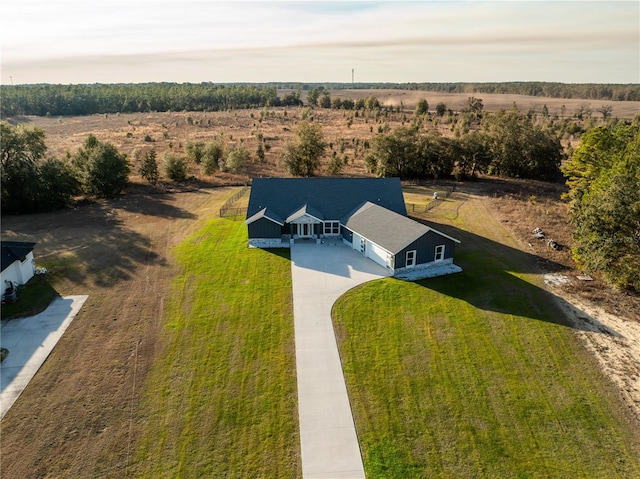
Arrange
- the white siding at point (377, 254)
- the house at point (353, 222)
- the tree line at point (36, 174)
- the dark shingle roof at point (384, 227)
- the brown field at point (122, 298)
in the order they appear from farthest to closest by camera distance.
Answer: the tree line at point (36, 174) → the white siding at point (377, 254) → the house at point (353, 222) → the dark shingle roof at point (384, 227) → the brown field at point (122, 298)

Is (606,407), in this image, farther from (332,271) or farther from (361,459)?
(332,271)

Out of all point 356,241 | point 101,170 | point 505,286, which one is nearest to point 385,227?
point 356,241

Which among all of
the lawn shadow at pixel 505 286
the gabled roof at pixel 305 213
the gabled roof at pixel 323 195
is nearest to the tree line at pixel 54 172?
the gabled roof at pixel 323 195

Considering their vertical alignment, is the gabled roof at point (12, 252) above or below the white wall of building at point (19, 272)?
above

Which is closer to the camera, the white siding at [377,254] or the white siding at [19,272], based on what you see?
the white siding at [19,272]

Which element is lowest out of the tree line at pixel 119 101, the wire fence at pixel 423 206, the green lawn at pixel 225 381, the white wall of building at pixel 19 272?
the green lawn at pixel 225 381

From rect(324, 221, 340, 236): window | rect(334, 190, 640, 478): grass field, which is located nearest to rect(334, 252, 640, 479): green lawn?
rect(334, 190, 640, 478): grass field

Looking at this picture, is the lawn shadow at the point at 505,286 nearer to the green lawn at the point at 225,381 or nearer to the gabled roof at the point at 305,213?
the gabled roof at the point at 305,213

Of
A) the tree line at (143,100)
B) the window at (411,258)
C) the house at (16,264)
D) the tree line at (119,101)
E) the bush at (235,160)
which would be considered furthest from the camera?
the tree line at (143,100)
